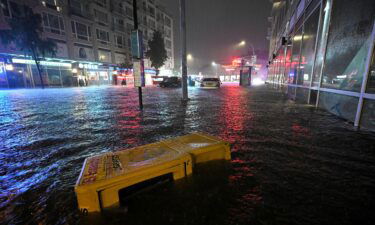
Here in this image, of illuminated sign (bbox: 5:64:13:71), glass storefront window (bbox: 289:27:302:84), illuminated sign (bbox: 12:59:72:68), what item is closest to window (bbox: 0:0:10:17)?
illuminated sign (bbox: 12:59:72:68)

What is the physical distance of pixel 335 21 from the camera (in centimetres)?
586

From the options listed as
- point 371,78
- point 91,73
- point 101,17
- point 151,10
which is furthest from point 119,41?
point 371,78

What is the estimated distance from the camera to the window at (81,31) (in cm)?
2817

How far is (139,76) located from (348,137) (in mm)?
6040

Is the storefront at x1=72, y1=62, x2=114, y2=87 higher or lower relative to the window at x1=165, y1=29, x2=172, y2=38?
lower

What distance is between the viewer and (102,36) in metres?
33.6

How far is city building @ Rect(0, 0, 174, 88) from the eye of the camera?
896 inches

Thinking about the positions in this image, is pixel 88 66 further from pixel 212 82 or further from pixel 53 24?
pixel 212 82

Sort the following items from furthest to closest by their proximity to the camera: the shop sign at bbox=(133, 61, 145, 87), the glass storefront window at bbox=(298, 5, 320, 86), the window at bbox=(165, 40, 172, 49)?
the window at bbox=(165, 40, 172, 49), the glass storefront window at bbox=(298, 5, 320, 86), the shop sign at bbox=(133, 61, 145, 87)

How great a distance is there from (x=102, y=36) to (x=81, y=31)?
4.62 m

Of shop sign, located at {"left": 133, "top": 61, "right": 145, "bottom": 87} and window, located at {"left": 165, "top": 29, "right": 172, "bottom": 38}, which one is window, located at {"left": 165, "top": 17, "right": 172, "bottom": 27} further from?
shop sign, located at {"left": 133, "top": 61, "right": 145, "bottom": 87}

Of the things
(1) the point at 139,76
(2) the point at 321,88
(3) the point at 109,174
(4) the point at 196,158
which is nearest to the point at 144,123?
(1) the point at 139,76

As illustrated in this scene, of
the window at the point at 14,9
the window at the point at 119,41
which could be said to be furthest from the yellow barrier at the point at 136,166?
the window at the point at 119,41

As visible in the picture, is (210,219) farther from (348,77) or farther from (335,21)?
(335,21)
